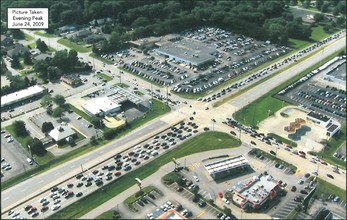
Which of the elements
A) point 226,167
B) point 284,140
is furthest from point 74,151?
point 284,140

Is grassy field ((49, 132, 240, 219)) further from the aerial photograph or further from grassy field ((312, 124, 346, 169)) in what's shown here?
grassy field ((312, 124, 346, 169))

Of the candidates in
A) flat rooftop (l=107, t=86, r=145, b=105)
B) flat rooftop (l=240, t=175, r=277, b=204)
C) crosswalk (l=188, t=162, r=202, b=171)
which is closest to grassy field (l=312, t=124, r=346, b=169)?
flat rooftop (l=240, t=175, r=277, b=204)

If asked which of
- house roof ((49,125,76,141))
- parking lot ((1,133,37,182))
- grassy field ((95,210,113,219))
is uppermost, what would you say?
house roof ((49,125,76,141))

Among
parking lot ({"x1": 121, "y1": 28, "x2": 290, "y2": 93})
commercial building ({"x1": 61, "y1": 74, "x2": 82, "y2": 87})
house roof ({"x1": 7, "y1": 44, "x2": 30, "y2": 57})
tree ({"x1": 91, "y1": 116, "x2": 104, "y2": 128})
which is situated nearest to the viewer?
tree ({"x1": 91, "y1": 116, "x2": 104, "y2": 128})

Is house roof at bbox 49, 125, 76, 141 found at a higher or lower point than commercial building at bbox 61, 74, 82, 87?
lower

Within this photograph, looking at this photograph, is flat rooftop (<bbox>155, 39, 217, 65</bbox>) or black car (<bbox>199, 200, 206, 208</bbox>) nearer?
black car (<bbox>199, 200, 206, 208</bbox>)

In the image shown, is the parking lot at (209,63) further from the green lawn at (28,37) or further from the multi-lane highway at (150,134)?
the green lawn at (28,37)

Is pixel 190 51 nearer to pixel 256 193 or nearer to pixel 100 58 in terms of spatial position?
pixel 100 58
